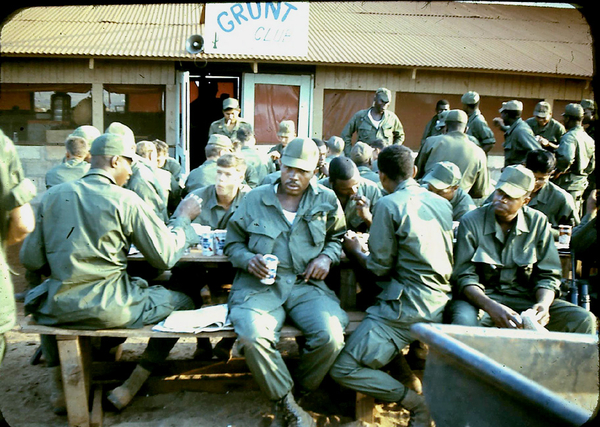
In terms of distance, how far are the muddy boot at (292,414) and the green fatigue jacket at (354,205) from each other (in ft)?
6.89

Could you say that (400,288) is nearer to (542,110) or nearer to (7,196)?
(7,196)

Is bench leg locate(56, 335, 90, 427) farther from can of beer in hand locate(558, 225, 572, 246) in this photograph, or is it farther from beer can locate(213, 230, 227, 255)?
can of beer in hand locate(558, 225, 572, 246)

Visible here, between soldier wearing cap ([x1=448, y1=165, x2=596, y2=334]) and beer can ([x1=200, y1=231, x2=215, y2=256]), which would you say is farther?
beer can ([x1=200, y1=231, x2=215, y2=256])

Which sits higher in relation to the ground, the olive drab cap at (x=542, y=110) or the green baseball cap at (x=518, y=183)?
the olive drab cap at (x=542, y=110)

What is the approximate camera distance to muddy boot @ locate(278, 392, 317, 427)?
365cm

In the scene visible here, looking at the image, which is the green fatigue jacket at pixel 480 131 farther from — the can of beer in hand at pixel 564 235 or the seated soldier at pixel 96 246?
the seated soldier at pixel 96 246

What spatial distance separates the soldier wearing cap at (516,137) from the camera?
27.6 ft

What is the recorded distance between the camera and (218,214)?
5.27 metres

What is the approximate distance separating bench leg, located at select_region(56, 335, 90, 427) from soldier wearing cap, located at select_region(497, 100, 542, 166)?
694cm

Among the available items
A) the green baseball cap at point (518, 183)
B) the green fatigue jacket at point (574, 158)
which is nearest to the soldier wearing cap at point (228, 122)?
the green fatigue jacket at point (574, 158)

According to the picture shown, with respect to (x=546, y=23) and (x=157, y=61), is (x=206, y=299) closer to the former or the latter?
(x=157, y=61)

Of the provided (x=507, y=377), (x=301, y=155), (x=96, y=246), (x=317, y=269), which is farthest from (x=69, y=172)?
(x=507, y=377)

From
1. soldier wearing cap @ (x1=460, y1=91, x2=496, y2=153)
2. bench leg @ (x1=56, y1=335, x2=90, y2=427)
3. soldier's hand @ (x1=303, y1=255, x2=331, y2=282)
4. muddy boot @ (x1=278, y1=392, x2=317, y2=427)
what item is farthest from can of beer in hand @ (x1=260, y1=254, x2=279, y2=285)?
soldier wearing cap @ (x1=460, y1=91, x2=496, y2=153)

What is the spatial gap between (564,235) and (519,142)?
3.76 meters
